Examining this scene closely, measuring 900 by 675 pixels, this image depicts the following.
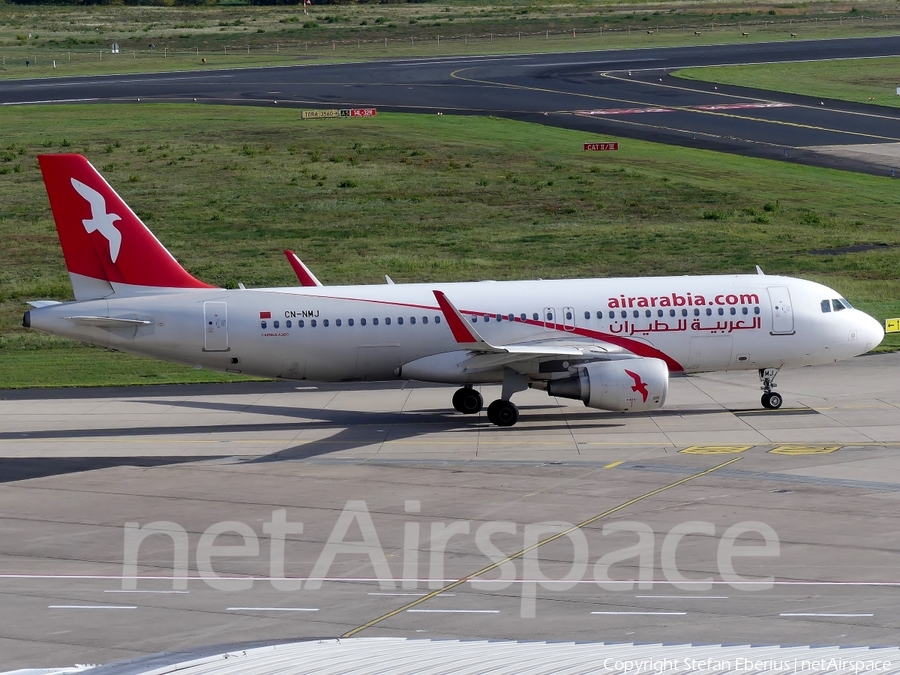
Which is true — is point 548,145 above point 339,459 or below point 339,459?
above

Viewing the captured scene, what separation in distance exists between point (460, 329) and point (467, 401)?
438 centimetres

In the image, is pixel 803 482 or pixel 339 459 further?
pixel 339 459

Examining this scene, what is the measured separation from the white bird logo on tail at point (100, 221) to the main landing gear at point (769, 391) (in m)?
19.5

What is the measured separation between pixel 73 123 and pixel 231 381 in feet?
165

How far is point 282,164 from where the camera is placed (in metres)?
80.3

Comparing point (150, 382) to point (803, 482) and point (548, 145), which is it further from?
point (548, 145)

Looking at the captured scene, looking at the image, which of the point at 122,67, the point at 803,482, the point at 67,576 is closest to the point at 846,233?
the point at 803,482

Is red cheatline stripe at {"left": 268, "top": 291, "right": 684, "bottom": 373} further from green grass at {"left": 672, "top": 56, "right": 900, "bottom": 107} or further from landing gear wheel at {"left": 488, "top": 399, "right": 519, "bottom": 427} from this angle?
green grass at {"left": 672, "top": 56, "right": 900, "bottom": 107}

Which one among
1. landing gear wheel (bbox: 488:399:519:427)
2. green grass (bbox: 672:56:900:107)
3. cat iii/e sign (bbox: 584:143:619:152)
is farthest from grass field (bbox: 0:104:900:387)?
green grass (bbox: 672:56:900:107)

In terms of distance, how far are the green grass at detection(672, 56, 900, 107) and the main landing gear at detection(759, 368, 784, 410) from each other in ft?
214

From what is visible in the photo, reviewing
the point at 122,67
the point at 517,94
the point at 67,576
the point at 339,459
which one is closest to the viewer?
the point at 67,576

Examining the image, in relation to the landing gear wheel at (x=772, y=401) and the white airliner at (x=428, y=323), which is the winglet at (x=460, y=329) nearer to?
the white airliner at (x=428, y=323)

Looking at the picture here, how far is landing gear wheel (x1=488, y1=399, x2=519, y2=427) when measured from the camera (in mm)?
36875

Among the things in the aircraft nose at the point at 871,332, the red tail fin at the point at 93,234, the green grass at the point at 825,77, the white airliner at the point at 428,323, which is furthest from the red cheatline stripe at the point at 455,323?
the green grass at the point at 825,77
